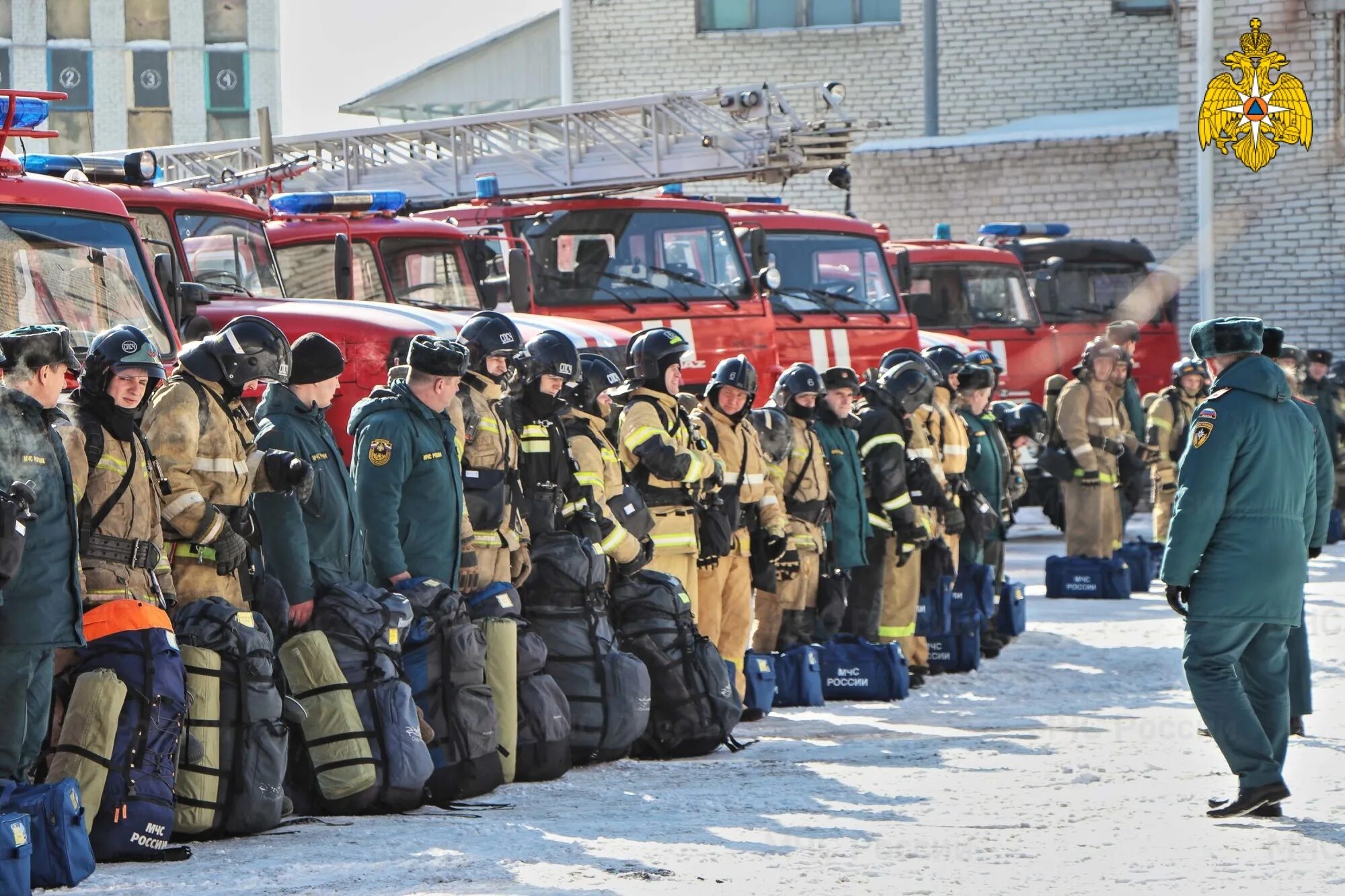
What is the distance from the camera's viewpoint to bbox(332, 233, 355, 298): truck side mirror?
1320cm

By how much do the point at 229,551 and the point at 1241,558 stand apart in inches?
134

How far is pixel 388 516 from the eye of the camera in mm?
8273

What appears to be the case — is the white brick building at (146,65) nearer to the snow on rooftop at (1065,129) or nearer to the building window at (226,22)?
the building window at (226,22)

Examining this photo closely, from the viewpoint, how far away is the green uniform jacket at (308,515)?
301 inches

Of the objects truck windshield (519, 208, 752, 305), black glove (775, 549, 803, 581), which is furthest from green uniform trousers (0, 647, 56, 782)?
truck windshield (519, 208, 752, 305)

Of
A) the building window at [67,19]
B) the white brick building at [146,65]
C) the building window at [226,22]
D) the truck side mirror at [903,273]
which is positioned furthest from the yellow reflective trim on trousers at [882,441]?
the building window at [226,22]

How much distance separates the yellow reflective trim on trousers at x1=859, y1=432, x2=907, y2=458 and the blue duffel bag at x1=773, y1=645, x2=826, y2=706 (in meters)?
1.33

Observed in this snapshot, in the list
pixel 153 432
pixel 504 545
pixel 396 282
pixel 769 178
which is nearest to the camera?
pixel 153 432

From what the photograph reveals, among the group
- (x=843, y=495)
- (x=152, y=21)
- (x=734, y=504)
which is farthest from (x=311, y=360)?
(x=152, y=21)

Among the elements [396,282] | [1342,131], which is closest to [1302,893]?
[396,282]

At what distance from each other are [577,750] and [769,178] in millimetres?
8072

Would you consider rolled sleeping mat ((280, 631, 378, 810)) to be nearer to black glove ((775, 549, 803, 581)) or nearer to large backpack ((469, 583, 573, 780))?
large backpack ((469, 583, 573, 780))

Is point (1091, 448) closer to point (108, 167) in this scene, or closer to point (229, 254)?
point (229, 254)

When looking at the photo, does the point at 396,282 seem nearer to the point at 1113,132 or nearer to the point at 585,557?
the point at 585,557
